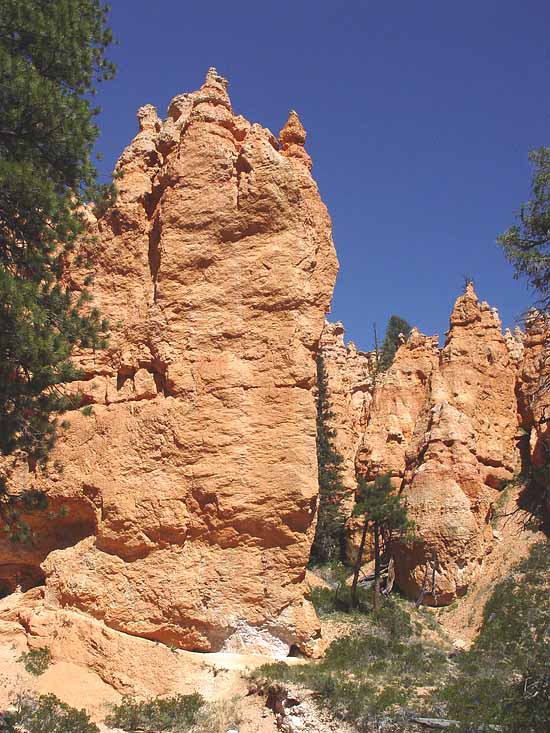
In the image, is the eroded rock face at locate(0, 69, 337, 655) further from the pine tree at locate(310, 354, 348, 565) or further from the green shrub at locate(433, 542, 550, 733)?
the pine tree at locate(310, 354, 348, 565)

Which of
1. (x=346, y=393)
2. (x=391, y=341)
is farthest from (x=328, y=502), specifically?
(x=391, y=341)

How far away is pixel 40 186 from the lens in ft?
29.7

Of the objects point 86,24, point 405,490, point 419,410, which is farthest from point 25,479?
point 419,410

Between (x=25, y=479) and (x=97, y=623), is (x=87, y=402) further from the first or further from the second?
(x=97, y=623)

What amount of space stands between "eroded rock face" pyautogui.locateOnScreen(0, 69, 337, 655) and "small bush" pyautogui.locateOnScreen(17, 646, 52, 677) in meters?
1.06

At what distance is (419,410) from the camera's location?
2744 cm

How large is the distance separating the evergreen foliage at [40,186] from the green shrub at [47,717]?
507cm

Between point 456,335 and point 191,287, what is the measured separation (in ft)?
46.9

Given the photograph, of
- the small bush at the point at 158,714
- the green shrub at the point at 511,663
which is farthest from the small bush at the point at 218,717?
the green shrub at the point at 511,663

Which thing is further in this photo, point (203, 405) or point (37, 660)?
point (203, 405)

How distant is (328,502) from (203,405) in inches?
492

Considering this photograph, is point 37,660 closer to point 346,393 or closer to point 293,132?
point 293,132

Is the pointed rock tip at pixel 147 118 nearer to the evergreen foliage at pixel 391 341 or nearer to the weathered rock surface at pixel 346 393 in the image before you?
the weathered rock surface at pixel 346 393

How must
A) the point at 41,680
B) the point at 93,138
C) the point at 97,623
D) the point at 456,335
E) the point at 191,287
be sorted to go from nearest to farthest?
1. the point at 93,138
2. the point at 41,680
3. the point at 97,623
4. the point at 191,287
5. the point at 456,335
